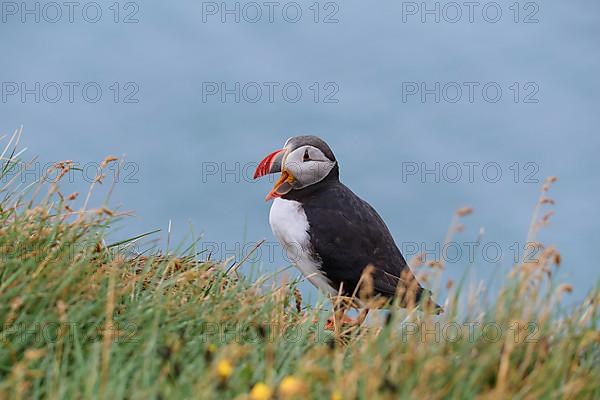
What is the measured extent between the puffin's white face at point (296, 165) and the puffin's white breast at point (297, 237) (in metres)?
0.19

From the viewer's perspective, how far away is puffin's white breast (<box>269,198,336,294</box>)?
26.7 ft

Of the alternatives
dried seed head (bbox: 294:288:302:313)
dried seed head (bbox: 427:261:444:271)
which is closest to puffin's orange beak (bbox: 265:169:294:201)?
dried seed head (bbox: 294:288:302:313)

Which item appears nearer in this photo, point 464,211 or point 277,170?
point 464,211

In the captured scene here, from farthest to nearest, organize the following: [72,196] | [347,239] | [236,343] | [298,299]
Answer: [347,239] → [298,299] → [72,196] → [236,343]

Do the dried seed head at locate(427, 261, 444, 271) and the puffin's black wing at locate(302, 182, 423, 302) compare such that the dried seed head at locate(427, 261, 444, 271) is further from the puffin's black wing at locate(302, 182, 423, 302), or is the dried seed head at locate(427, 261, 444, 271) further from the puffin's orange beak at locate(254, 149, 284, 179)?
the puffin's orange beak at locate(254, 149, 284, 179)

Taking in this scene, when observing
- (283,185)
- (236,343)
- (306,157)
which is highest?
(306,157)

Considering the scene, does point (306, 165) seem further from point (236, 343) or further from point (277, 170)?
point (236, 343)

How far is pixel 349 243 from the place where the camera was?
8.05 m

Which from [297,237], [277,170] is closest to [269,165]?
[277,170]

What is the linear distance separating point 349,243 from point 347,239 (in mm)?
41

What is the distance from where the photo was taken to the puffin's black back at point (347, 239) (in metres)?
8.03

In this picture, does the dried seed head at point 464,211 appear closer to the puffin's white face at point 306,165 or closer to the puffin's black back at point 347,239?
the puffin's black back at point 347,239

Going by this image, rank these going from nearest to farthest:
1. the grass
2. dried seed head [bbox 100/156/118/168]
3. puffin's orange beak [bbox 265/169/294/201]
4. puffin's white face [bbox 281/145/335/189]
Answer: the grass, dried seed head [bbox 100/156/118/168], puffin's white face [bbox 281/145/335/189], puffin's orange beak [bbox 265/169/294/201]

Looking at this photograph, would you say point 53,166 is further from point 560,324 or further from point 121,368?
point 560,324
